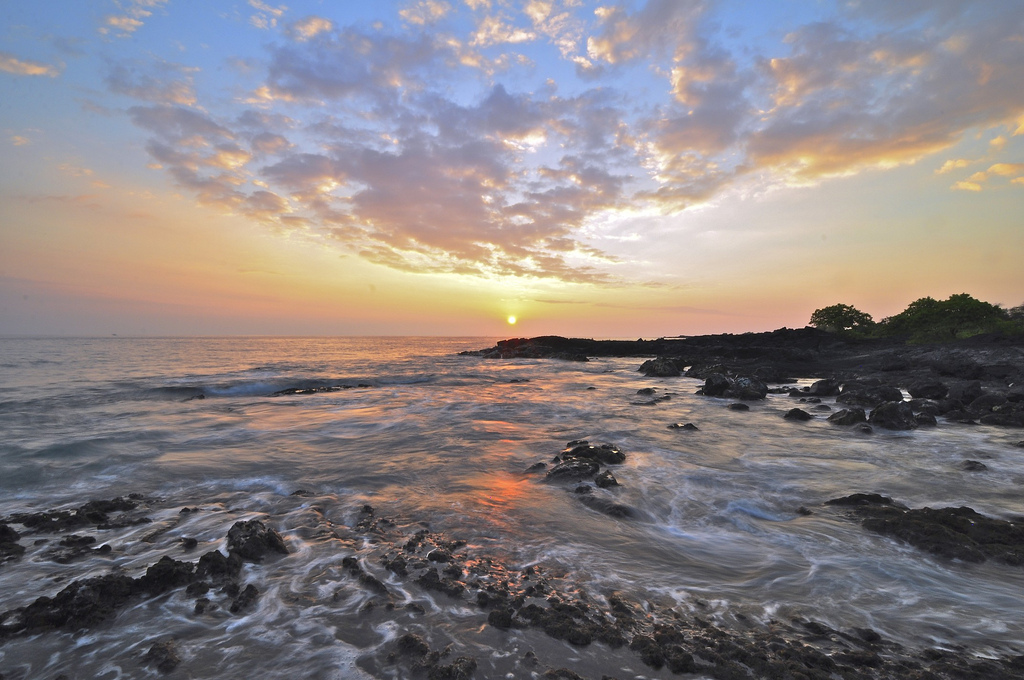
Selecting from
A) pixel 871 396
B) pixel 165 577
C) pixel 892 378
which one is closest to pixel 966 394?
pixel 871 396

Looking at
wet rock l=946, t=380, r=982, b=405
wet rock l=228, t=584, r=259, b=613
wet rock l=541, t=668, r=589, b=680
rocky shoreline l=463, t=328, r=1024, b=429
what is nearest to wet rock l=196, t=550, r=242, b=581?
wet rock l=228, t=584, r=259, b=613

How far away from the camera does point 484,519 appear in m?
6.88

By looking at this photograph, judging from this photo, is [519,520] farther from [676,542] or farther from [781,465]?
[781,465]

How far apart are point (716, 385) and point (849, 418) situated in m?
7.88

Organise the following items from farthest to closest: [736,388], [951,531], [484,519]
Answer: [736,388] < [484,519] < [951,531]

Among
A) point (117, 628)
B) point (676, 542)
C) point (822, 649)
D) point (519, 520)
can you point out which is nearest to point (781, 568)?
point (676, 542)

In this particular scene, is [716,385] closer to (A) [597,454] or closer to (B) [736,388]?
(B) [736,388]

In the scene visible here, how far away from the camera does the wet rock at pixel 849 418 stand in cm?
1394

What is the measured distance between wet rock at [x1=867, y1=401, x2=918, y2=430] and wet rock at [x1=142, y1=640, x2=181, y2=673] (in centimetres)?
1801

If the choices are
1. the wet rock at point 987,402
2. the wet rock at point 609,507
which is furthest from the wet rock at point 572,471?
the wet rock at point 987,402

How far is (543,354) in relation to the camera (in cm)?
6038

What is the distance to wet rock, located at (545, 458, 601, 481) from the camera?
29.2ft

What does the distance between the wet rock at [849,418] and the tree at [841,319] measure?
57311mm

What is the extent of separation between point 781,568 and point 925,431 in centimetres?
1217
